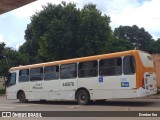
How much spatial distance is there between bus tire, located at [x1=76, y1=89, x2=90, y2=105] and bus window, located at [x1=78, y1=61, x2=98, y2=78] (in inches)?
37.6

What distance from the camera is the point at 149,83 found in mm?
16234

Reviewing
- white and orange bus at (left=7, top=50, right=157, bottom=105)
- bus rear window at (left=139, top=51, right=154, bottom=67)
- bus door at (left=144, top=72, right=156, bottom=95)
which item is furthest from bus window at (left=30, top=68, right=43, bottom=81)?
bus door at (left=144, top=72, right=156, bottom=95)

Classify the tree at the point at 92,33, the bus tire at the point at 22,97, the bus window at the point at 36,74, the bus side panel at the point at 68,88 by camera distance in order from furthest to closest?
1. the tree at the point at 92,33
2. the bus tire at the point at 22,97
3. the bus window at the point at 36,74
4. the bus side panel at the point at 68,88

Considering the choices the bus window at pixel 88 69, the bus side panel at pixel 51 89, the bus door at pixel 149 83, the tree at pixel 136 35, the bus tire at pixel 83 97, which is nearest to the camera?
the bus door at pixel 149 83

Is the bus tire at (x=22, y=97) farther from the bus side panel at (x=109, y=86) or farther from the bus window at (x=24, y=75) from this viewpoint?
the bus side panel at (x=109, y=86)

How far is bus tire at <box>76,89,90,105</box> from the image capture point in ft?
58.6

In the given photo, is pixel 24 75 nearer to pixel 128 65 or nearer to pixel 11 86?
pixel 11 86

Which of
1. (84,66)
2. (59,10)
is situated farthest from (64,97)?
(59,10)

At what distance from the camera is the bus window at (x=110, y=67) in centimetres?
1619

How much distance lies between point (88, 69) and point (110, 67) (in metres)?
1.70

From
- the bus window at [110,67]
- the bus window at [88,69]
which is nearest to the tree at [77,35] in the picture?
the bus window at [88,69]

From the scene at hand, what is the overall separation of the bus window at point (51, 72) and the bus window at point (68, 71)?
46cm

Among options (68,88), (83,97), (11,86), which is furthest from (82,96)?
(11,86)

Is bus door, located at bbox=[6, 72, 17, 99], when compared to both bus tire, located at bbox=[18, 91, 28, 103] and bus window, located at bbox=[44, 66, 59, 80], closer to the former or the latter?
bus tire, located at bbox=[18, 91, 28, 103]
